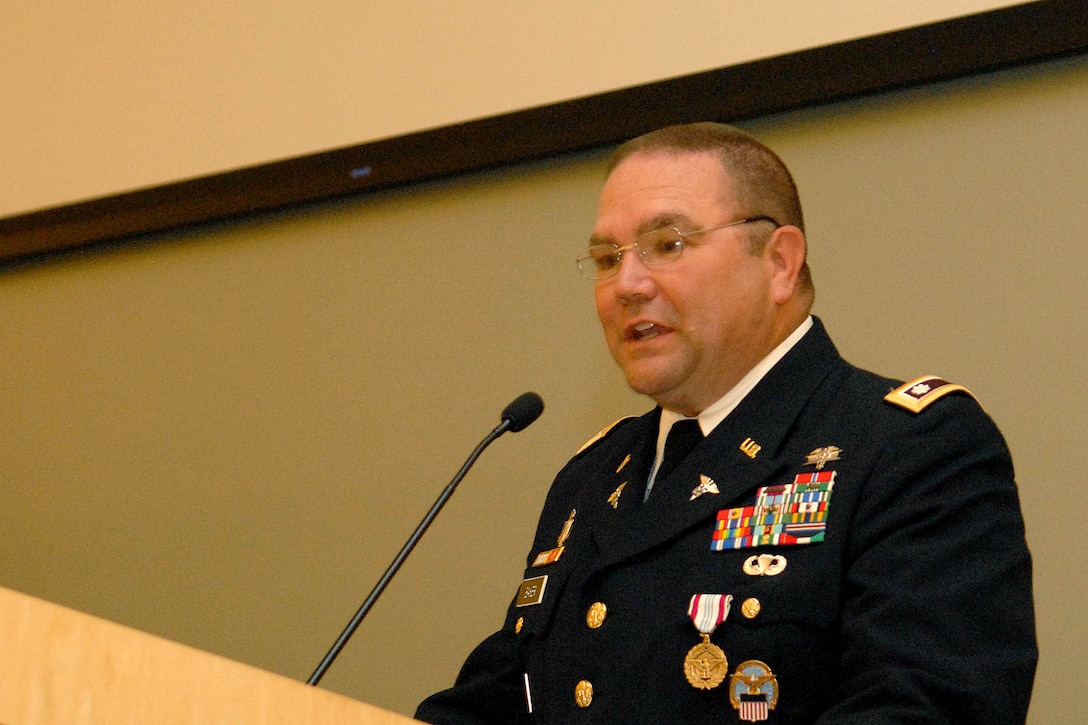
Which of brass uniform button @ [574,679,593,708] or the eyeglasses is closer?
brass uniform button @ [574,679,593,708]

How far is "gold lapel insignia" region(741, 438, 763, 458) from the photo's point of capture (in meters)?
1.58

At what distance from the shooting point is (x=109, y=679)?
89cm

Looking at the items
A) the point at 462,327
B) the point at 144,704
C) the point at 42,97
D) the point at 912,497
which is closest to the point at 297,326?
the point at 462,327

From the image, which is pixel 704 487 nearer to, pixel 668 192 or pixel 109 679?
pixel 668 192

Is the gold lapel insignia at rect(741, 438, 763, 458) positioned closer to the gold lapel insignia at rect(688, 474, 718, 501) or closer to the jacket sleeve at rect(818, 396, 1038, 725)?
the gold lapel insignia at rect(688, 474, 718, 501)

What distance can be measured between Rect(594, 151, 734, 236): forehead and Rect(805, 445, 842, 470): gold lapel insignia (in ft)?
1.22

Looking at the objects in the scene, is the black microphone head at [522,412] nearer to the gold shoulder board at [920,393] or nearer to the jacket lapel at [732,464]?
the jacket lapel at [732,464]

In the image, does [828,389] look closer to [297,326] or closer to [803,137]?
[803,137]

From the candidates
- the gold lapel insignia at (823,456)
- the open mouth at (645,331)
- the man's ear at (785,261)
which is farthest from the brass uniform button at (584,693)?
the man's ear at (785,261)

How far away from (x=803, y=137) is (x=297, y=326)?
1.12m

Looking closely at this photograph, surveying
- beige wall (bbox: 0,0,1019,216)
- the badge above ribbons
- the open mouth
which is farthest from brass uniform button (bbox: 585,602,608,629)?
beige wall (bbox: 0,0,1019,216)

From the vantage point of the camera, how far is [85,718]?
2.86ft

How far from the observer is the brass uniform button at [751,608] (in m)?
1.42

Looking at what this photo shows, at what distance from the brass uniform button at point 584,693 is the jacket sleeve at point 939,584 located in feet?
1.03
